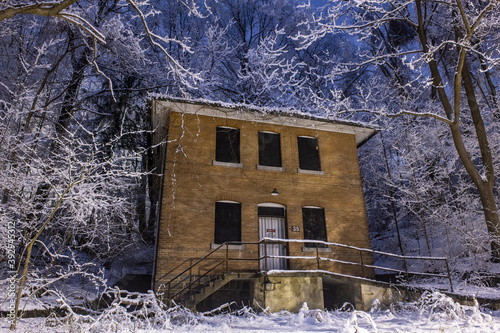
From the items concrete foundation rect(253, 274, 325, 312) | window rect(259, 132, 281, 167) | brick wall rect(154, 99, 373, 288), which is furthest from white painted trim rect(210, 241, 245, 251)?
window rect(259, 132, 281, 167)

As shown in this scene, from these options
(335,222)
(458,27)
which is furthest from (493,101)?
(335,222)

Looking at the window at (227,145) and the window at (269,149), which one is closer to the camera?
the window at (227,145)

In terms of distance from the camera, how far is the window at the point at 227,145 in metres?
13.3

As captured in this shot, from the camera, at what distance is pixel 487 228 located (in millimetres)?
12789

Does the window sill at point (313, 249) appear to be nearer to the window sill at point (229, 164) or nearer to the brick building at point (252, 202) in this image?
the brick building at point (252, 202)

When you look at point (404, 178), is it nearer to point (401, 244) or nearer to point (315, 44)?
point (401, 244)

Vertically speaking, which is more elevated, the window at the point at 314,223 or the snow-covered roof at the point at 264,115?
the snow-covered roof at the point at 264,115

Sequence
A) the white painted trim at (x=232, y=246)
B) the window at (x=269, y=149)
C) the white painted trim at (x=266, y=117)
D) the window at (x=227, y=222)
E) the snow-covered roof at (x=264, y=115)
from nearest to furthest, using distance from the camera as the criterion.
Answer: the white painted trim at (x=232, y=246)
the window at (x=227, y=222)
the snow-covered roof at (x=264, y=115)
the white painted trim at (x=266, y=117)
the window at (x=269, y=149)

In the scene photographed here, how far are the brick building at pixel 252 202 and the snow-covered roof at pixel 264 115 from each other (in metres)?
0.05

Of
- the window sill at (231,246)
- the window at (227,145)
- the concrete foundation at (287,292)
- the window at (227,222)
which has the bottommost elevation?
the concrete foundation at (287,292)

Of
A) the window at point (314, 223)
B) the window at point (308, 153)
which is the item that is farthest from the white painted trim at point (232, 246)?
the window at point (308, 153)

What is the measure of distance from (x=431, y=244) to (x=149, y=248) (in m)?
14.4

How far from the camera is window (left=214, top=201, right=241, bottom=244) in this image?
1212 cm

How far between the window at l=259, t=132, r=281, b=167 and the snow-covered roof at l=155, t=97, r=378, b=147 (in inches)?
23.9
